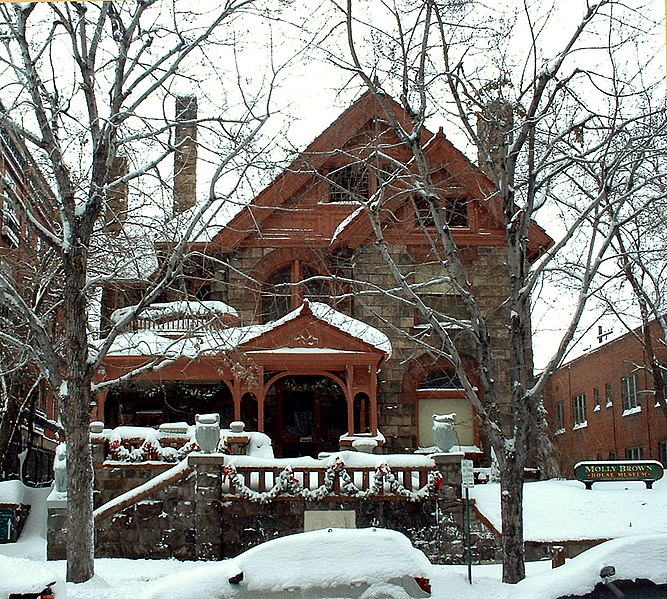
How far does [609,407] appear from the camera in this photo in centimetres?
3534

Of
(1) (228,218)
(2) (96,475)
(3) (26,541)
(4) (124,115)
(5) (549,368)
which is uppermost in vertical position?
(1) (228,218)

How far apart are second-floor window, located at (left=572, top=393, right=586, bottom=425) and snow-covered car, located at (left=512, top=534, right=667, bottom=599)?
29416 mm

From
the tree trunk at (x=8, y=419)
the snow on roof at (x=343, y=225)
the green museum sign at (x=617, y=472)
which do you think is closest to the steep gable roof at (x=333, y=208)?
the snow on roof at (x=343, y=225)

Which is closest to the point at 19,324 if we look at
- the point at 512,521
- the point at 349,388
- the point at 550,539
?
the point at 349,388

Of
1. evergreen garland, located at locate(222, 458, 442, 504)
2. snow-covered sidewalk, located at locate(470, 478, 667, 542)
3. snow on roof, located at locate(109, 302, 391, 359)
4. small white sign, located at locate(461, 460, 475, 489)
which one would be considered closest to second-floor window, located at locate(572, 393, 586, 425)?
snow-covered sidewalk, located at locate(470, 478, 667, 542)

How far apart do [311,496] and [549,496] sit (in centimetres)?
603

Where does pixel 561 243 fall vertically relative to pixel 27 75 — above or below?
below

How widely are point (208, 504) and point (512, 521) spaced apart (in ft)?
21.3

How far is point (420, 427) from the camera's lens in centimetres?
2455

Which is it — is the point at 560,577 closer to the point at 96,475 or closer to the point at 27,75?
the point at 27,75

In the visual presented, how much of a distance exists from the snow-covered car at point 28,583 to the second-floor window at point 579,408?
32.1m

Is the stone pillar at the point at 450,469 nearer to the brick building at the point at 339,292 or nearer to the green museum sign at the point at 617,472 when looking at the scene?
the green museum sign at the point at 617,472

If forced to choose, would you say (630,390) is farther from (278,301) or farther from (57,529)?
(57,529)

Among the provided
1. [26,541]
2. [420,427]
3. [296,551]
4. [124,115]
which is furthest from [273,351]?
[296,551]
